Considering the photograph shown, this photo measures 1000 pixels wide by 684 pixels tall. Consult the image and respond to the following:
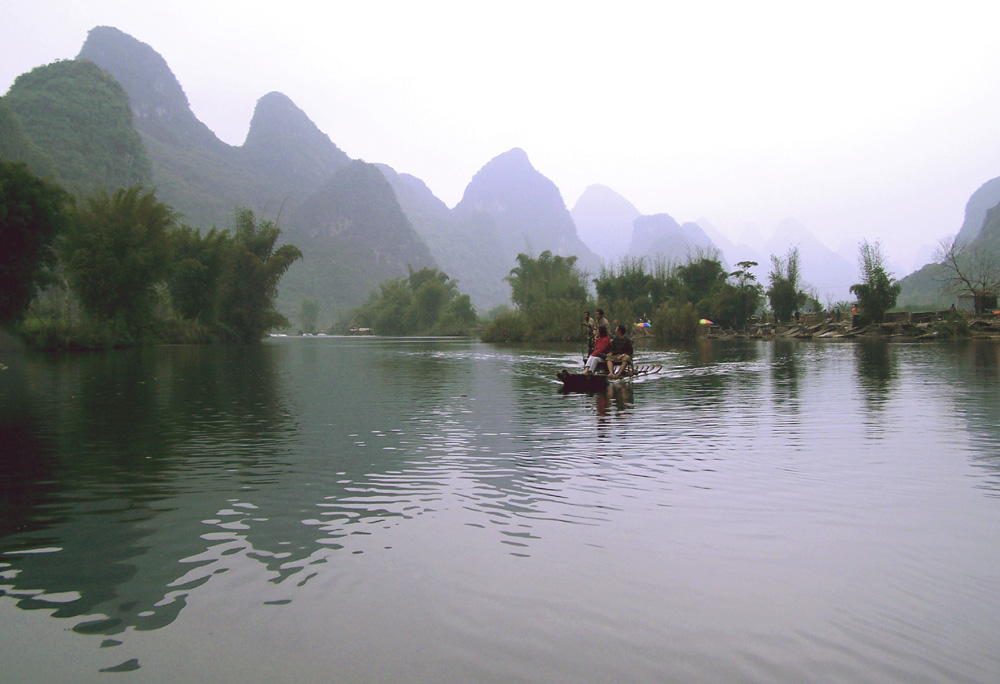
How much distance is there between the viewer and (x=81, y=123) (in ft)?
403

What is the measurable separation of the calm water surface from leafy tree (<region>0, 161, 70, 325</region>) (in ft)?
99.2

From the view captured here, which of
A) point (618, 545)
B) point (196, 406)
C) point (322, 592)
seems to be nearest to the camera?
point (322, 592)

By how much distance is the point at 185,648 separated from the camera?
3.97m

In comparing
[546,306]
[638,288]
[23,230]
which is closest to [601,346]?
[23,230]

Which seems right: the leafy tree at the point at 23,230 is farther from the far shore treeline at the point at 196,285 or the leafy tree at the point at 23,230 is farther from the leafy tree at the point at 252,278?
the leafy tree at the point at 252,278

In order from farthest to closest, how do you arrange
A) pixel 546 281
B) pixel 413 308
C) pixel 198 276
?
1. pixel 413 308
2. pixel 546 281
3. pixel 198 276

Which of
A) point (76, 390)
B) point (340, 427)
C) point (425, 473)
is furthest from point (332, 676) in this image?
point (76, 390)

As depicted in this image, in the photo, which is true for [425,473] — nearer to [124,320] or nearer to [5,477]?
[5,477]

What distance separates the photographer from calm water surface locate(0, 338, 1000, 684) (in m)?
3.86

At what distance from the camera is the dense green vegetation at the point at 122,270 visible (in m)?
37.9

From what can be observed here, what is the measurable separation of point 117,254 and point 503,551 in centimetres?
5018

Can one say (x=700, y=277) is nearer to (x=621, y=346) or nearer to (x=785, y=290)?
(x=785, y=290)

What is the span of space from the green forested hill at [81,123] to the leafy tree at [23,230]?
76.2m

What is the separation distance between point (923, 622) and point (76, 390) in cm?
2210
